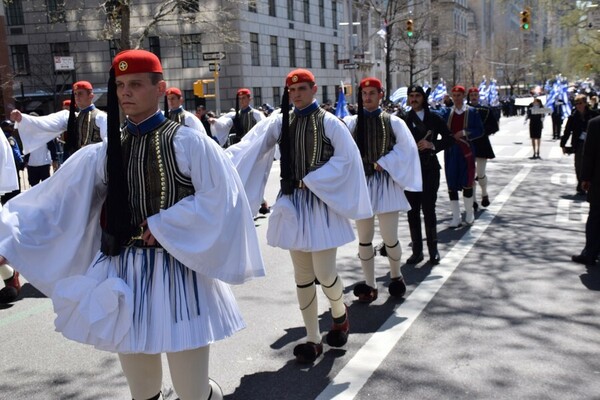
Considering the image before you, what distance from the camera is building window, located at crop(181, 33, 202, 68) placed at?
1446 inches

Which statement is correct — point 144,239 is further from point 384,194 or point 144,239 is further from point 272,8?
point 272,8

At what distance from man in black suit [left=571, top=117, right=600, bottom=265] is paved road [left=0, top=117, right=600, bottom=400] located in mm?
274

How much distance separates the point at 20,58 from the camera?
3869 centimetres

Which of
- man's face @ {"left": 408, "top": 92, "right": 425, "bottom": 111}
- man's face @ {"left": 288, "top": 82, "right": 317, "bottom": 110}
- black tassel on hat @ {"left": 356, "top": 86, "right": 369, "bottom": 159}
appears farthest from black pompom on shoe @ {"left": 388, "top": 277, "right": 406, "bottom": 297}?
man's face @ {"left": 288, "top": 82, "right": 317, "bottom": 110}

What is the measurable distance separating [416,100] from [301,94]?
119 inches

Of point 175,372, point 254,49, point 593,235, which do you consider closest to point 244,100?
point 593,235

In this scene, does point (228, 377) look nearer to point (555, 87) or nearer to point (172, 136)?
point (172, 136)

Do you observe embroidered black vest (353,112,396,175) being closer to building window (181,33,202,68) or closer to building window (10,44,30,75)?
building window (181,33,202,68)

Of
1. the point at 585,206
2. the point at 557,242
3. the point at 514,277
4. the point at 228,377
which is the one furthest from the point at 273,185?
the point at 228,377

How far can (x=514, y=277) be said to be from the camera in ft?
23.8

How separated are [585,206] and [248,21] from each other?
2842 centimetres

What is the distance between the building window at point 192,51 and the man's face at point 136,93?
113 ft

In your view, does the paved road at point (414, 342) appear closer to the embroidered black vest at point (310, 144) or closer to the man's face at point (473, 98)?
the embroidered black vest at point (310, 144)

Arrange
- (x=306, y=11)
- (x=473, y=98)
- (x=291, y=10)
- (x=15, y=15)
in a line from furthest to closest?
(x=306, y=11) < (x=291, y=10) < (x=15, y=15) < (x=473, y=98)
